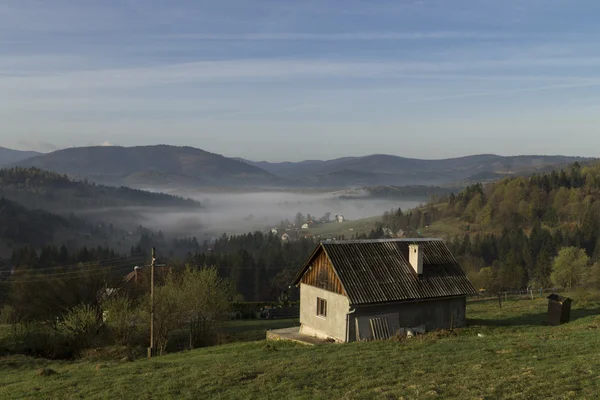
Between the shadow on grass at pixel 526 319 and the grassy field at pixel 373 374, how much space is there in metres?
10.4

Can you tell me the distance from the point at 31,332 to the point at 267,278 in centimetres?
8292

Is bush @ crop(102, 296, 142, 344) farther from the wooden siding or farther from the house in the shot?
the wooden siding

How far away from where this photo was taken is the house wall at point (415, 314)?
107 ft

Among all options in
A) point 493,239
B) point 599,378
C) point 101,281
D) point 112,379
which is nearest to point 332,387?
point 599,378

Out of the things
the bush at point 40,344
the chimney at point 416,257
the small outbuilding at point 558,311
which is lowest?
the bush at point 40,344

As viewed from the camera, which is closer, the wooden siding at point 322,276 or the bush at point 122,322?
the wooden siding at point 322,276

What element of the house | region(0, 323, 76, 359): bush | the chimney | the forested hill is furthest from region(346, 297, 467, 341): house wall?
the forested hill

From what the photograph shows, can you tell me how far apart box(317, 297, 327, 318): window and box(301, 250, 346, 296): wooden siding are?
1.02 meters

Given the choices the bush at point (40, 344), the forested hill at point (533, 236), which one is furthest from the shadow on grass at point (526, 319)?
the bush at point (40, 344)

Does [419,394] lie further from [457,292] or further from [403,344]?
[457,292]

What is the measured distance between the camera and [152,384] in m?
19.2

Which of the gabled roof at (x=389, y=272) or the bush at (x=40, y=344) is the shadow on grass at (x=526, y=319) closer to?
the gabled roof at (x=389, y=272)

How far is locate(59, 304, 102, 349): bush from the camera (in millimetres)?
38469

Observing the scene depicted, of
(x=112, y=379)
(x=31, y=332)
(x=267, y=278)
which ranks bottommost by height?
(x=267, y=278)
